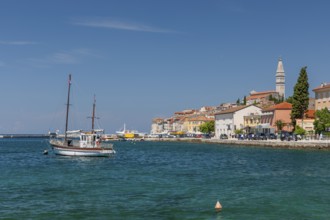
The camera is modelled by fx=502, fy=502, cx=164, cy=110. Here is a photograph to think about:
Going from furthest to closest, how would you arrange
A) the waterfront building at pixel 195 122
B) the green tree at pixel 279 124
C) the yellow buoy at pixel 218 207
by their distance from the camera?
the waterfront building at pixel 195 122 < the green tree at pixel 279 124 < the yellow buoy at pixel 218 207

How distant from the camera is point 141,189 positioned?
102 ft

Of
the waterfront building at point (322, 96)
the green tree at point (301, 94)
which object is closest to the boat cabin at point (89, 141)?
the green tree at point (301, 94)

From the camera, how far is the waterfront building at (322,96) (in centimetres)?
10462

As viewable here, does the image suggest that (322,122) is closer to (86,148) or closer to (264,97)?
(86,148)

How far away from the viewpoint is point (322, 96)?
107438 mm

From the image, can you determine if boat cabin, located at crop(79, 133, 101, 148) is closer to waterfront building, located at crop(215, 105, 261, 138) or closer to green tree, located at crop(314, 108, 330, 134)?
green tree, located at crop(314, 108, 330, 134)

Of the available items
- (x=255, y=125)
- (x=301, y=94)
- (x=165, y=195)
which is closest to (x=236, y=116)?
(x=255, y=125)

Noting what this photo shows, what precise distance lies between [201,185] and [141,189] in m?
4.44

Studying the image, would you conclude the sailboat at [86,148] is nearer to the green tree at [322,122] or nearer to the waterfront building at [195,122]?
the green tree at [322,122]

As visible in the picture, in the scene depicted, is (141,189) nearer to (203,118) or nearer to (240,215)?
(240,215)

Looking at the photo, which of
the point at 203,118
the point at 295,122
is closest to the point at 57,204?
the point at 295,122

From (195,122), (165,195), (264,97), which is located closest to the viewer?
(165,195)

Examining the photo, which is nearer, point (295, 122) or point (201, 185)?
point (201, 185)

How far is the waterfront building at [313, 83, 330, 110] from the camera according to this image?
343 feet
